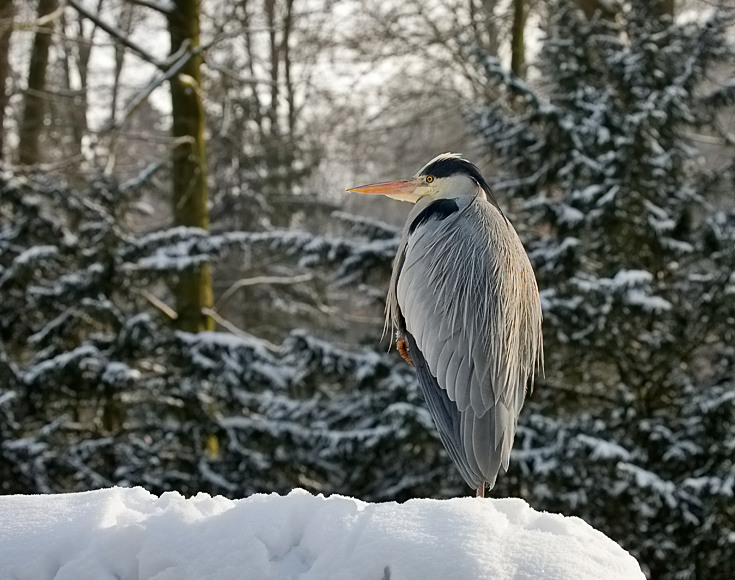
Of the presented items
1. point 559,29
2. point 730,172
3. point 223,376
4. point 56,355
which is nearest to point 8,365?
point 56,355

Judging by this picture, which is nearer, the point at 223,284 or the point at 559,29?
the point at 559,29

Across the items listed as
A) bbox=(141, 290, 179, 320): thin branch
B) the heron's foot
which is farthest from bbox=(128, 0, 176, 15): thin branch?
the heron's foot

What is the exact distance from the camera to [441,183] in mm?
3291

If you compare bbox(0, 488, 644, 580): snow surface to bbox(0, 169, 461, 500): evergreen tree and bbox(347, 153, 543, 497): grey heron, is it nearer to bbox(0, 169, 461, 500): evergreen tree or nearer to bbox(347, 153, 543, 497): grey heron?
bbox(347, 153, 543, 497): grey heron

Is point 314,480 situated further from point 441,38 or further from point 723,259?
point 441,38

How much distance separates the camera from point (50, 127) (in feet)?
43.7

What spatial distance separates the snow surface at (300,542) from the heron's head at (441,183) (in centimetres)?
146

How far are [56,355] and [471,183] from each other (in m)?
5.97

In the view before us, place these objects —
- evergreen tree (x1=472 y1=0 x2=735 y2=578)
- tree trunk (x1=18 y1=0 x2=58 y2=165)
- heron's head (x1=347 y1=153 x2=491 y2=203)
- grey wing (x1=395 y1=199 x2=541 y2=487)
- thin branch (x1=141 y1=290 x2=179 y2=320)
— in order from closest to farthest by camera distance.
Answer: grey wing (x1=395 y1=199 x2=541 y2=487) < heron's head (x1=347 y1=153 x2=491 y2=203) < evergreen tree (x1=472 y1=0 x2=735 y2=578) < thin branch (x1=141 y1=290 x2=179 y2=320) < tree trunk (x1=18 y1=0 x2=58 y2=165)

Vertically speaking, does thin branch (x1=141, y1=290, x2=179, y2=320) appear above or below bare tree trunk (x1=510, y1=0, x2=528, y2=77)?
below

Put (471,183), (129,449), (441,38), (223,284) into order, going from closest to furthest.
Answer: (471,183)
(129,449)
(441,38)
(223,284)

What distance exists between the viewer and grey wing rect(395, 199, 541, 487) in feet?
9.14

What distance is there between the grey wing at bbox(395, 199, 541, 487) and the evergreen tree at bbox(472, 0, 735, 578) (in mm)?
4060

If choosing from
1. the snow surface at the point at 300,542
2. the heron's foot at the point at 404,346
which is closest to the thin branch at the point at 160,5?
the heron's foot at the point at 404,346
